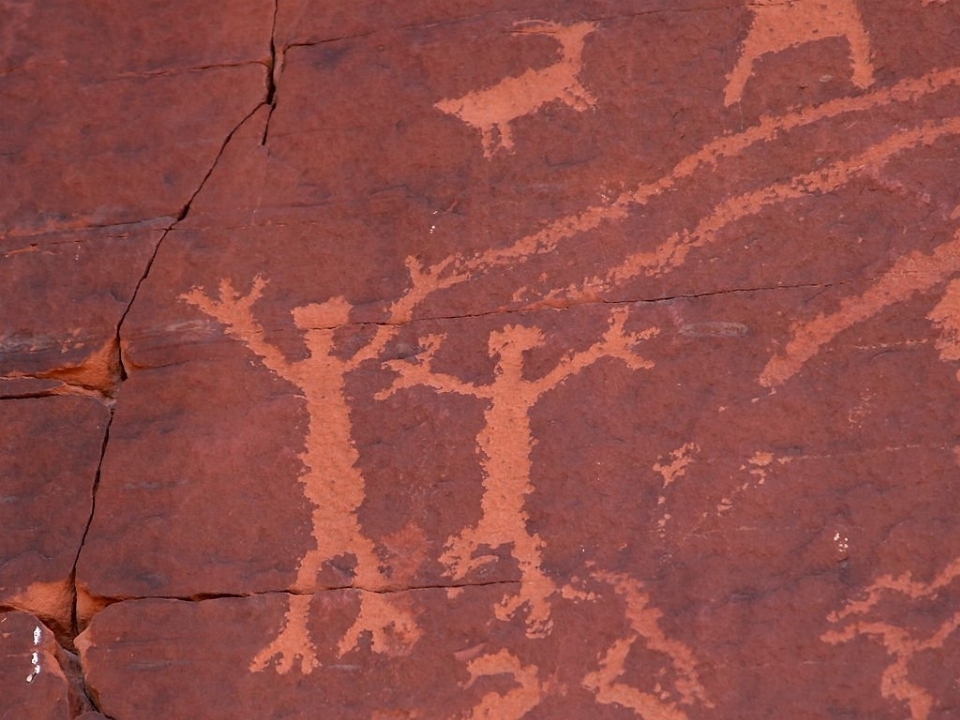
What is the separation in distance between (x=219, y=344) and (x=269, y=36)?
0.58m

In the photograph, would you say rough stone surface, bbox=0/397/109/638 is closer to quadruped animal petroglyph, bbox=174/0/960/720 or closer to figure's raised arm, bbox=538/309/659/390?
quadruped animal petroglyph, bbox=174/0/960/720

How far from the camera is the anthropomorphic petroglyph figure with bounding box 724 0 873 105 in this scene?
5.98 feet

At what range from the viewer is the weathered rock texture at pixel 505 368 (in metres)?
1.67

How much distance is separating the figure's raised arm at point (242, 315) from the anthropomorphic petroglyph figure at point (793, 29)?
86 centimetres

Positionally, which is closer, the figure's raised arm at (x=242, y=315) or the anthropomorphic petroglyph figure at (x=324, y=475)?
the anthropomorphic petroglyph figure at (x=324, y=475)

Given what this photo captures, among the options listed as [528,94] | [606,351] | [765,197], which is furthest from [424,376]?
[765,197]

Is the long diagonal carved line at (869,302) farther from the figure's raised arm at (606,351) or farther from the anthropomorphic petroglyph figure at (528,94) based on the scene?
the anthropomorphic petroglyph figure at (528,94)

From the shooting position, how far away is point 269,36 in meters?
2.03

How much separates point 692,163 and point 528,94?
305mm

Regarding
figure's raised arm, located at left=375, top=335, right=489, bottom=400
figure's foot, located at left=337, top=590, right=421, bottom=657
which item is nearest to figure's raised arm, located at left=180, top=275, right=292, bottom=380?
figure's raised arm, located at left=375, top=335, right=489, bottom=400

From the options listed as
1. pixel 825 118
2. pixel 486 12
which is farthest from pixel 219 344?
pixel 825 118

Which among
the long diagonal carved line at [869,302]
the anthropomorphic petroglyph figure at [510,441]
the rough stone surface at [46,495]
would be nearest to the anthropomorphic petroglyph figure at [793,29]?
the long diagonal carved line at [869,302]

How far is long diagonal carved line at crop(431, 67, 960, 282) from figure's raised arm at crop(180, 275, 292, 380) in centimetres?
31

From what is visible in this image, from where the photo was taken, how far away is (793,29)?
1841 mm
